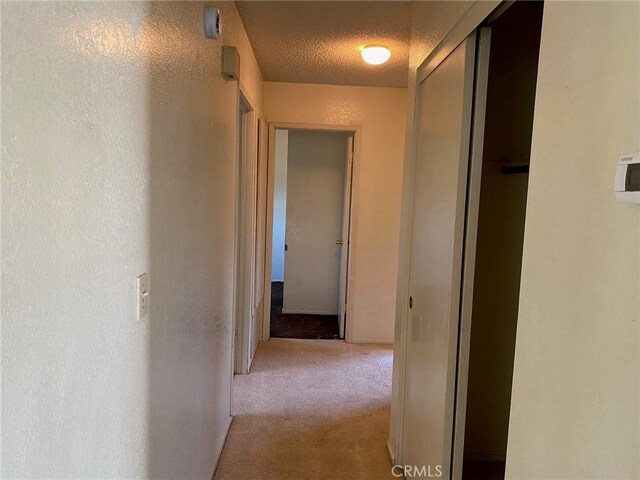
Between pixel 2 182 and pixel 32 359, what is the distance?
27cm

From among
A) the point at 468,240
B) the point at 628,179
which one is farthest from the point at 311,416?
the point at 628,179

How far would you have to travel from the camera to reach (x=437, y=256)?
69.8 inches

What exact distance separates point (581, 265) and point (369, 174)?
3170mm

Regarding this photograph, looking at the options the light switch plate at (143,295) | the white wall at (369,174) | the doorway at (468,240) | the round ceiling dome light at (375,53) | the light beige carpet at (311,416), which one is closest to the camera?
the light switch plate at (143,295)

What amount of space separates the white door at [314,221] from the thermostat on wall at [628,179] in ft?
13.4

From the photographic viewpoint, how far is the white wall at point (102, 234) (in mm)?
645

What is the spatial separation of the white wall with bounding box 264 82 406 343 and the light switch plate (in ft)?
9.61

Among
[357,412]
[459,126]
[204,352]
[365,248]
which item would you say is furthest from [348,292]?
[459,126]

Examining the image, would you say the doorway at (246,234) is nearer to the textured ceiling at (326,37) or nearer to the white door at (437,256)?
the textured ceiling at (326,37)

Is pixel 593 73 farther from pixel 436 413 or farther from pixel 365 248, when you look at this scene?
pixel 365 248

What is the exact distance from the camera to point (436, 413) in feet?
5.78

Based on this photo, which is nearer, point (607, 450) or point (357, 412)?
point (607, 450)

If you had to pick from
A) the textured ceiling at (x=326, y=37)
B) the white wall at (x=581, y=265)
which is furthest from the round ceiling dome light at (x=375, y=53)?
the white wall at (x=581, y=265)

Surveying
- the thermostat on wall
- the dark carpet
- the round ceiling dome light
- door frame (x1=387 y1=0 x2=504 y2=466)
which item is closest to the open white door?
the dark carpet
